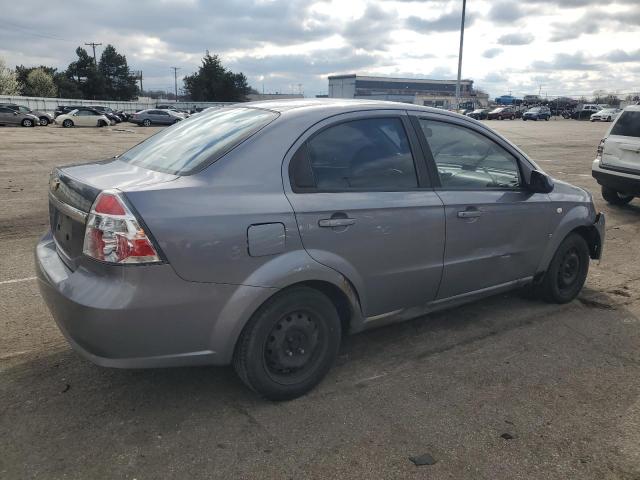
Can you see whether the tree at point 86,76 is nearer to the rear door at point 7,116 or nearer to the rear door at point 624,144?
the rear door at point 7,116

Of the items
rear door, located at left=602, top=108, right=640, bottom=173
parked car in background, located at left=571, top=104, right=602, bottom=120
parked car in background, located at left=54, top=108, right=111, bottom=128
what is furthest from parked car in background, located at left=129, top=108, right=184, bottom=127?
parked car in background, located at left=571, top=104, right=602, bottom=120

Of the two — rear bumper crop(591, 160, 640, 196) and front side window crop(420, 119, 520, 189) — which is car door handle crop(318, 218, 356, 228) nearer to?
front side window crop(420, 119, 520, 189)

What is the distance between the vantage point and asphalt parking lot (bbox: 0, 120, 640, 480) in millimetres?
2713

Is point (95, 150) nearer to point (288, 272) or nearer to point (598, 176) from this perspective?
point (598, 176)

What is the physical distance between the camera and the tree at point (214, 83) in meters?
81.8

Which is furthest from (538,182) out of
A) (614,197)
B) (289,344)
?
(614,197)

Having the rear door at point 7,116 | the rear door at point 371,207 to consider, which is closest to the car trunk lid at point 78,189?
the rear door at point 371,207

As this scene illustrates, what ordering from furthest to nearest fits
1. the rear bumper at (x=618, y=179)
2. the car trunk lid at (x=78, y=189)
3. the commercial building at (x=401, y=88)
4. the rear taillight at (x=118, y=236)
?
1. the commercial building at (x=401, y=88)
2. the rear bumper at (x=618, y=179)
3. the car trunk lid at (x=78, y=189)
4. the rear taillight at (x=118, y=236)

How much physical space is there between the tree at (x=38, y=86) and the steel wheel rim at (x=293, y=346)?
8762cm

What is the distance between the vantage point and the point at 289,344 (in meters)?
3.20

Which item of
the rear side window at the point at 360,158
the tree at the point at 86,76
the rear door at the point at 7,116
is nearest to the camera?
the rear side window at the point at 360,158

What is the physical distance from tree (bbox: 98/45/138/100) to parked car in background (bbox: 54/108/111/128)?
58767 millimetres

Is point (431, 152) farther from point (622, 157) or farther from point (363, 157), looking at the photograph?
point (622, 157)

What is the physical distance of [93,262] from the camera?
2.77 metres
